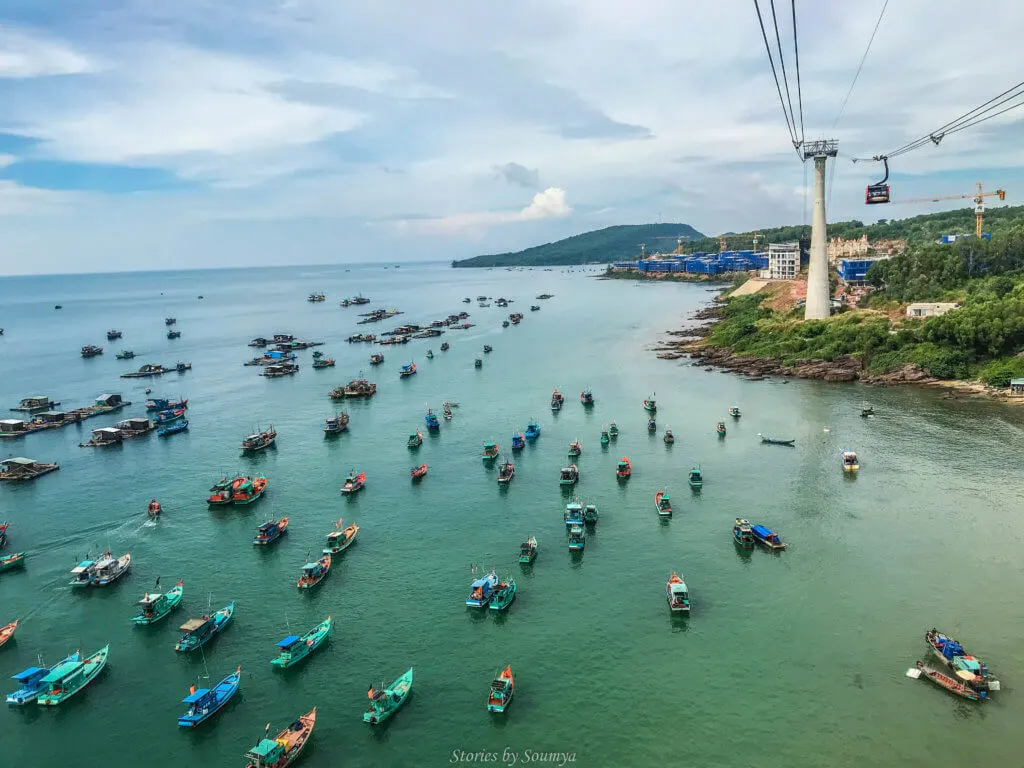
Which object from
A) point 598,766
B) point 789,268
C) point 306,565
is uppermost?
point 789,268

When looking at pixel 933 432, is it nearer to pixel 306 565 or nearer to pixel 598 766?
pixel 598 766

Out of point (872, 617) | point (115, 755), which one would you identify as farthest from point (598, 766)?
point (115, 755)

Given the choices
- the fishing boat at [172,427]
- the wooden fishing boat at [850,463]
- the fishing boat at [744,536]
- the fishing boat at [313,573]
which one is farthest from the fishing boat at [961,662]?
the fishing boat at [172,427]

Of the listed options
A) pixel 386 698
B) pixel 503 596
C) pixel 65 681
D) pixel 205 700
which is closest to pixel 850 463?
pixel 503 596

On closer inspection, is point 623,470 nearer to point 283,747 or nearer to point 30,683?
point 283,747

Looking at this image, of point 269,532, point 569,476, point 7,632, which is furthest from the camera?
point 569,476
